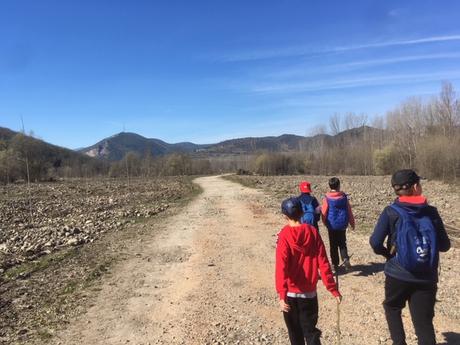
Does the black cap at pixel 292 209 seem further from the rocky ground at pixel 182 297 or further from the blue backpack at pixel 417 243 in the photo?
the rocky ground at pixel 182 297

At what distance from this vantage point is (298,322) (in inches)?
196

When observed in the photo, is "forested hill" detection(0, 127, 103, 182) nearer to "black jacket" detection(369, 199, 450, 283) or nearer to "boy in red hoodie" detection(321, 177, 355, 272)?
"boy in red hoodie" detection(321, 177, 355, 272)

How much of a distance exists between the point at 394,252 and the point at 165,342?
342cm

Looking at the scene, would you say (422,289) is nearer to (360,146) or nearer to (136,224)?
(136,224)

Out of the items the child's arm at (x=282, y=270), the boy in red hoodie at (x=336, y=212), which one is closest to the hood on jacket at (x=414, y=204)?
the child's arm at (x=282, y=270)

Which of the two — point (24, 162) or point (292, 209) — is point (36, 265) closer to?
point (292, 209)

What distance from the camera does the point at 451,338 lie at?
5.94m

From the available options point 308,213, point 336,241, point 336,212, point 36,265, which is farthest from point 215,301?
point 36,265

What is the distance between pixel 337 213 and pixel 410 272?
4217mm

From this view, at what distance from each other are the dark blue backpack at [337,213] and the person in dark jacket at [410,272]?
3.85 metres

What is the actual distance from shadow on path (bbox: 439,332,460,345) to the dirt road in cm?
1

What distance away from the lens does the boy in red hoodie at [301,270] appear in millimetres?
4824

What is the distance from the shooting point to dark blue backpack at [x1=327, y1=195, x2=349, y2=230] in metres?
8.73

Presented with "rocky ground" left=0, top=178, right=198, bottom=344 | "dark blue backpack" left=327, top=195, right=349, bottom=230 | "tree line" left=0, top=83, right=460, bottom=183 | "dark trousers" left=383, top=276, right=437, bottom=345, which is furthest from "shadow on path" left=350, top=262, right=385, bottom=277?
"tree line" left=0, top=83, right=460, bottom=183
